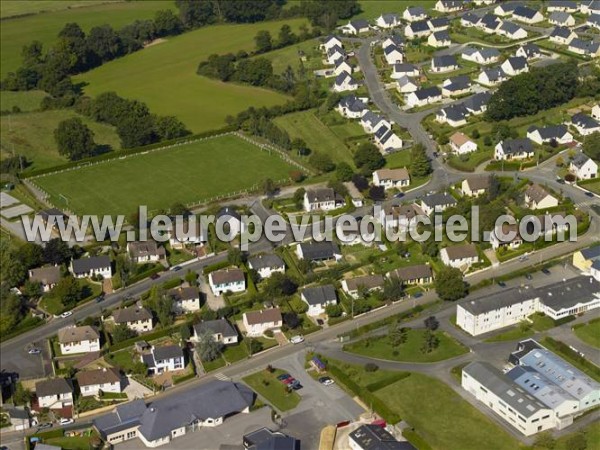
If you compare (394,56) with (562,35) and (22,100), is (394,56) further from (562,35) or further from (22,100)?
(22,100)

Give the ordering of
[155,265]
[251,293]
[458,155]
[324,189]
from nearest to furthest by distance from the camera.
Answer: [251,293]
[155,265]
[324,189]
[458,155]

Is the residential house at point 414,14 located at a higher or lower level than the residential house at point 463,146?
higher

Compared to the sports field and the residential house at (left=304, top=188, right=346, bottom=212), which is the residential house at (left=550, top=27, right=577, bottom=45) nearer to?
the sports field

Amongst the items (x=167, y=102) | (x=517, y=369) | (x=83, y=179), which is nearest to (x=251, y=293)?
(x=517, y=369)

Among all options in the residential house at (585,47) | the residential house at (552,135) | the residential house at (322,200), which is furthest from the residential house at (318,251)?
the residential house at (585,47)

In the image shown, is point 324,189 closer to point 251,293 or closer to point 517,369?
point 251,293

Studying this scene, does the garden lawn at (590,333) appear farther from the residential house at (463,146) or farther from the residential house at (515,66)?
the residential house at (515,66)
